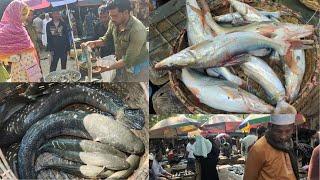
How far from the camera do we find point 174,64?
10.8 ft

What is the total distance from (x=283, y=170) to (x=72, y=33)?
1.53 m

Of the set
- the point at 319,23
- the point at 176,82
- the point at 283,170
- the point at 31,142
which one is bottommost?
the point at 283,170

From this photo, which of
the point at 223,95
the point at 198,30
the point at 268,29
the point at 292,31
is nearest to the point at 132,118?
the point at 223,95

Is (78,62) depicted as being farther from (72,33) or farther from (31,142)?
(31,142)

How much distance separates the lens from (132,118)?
3326 mm

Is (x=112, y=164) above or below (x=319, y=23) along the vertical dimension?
below

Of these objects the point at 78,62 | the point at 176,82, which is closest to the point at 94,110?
the point at 78,62

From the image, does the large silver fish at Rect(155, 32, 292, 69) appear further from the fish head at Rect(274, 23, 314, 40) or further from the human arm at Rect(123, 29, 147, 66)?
the human arm at Rect(123, 29, 147, 66)

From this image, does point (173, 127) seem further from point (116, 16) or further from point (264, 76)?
point (116, 16)

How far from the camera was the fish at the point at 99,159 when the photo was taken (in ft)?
10.8

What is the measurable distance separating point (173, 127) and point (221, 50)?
1.82 ft

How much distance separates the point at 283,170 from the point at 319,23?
0.94 m

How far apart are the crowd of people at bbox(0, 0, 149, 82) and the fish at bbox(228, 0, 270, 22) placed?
59 cm

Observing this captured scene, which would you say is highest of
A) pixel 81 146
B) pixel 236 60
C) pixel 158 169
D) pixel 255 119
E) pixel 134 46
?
pixel 134 46
